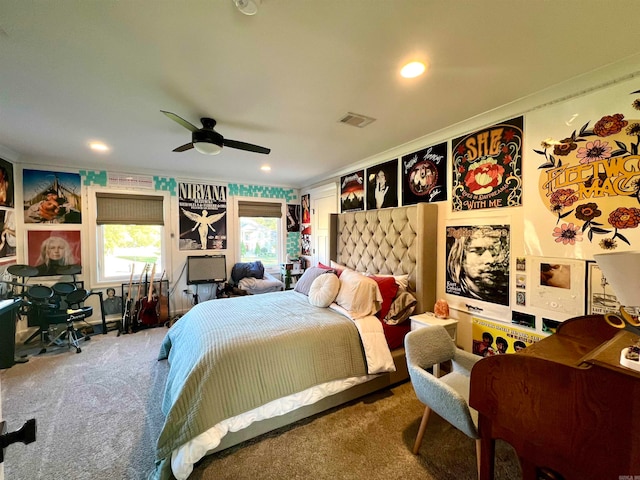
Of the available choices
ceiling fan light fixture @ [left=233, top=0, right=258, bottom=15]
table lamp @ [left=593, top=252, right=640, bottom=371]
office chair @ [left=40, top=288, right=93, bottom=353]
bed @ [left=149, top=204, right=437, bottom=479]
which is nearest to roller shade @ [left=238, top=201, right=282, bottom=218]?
bed @ [left=149, top=204, right=437, bottom=479]

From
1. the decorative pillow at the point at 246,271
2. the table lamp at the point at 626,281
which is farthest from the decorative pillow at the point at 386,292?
the decorative pillow at the point at 246,271

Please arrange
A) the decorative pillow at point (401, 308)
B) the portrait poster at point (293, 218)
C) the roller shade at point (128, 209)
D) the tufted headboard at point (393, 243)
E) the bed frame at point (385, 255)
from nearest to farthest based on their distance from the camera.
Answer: the bed frame at point (385, 255), the decorative pillow at point (401, 308), the tufted headboard at point (393, 243), the roller shade at point (128, 209), the portrait poster at point (293, 218)

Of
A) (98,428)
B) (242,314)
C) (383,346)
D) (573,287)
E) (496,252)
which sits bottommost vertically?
(98,428)

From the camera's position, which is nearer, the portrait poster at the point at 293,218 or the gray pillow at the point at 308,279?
the gray pillow at the point at 308,279

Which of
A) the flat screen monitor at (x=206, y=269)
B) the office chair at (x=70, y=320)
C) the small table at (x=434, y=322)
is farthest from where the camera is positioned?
the flat screen monitor at (x=206, y=269)

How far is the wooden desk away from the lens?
2.78 feet

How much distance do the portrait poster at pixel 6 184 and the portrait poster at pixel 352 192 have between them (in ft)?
14.3

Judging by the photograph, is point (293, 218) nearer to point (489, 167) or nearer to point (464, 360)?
point (489, 167)

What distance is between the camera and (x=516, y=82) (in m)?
1.78

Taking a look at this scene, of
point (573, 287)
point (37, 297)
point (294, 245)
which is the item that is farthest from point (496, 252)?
point (37, 297)

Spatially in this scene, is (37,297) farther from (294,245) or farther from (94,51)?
(294,245)

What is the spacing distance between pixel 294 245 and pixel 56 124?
3807 millimetres

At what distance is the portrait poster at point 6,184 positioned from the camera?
317 centimetres

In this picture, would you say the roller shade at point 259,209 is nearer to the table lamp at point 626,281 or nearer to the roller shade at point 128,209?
the roller shade at point 128,209
